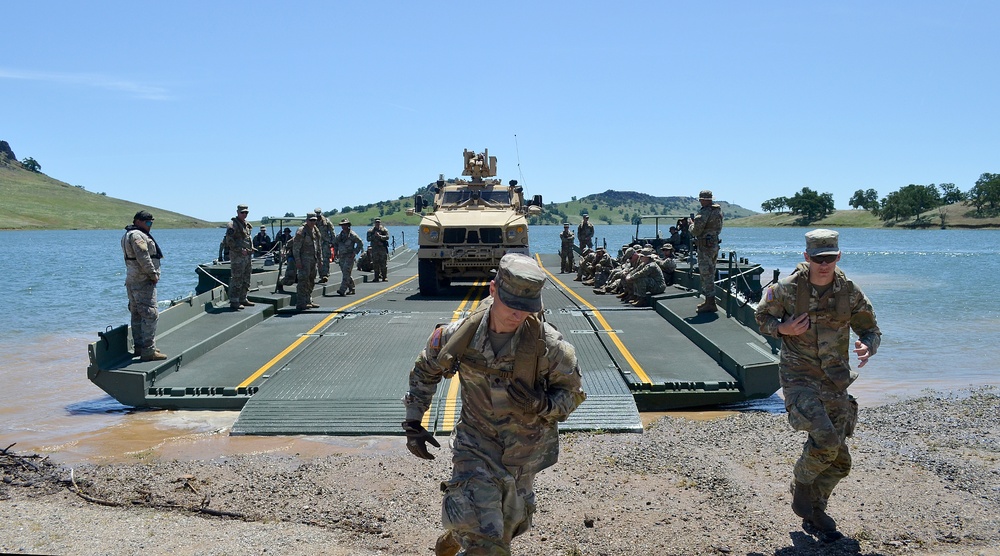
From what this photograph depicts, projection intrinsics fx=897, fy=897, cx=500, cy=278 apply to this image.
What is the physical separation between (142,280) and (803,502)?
23.4 ft

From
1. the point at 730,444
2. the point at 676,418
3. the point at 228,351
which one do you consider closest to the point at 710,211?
the point at 676,418

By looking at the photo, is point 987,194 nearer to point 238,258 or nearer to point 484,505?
point 238,258

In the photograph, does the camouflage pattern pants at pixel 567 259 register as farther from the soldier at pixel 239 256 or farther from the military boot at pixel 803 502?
the military boot at pixel 803 502

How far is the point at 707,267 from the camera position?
1212 cm

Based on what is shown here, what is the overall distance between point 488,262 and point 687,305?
499cm

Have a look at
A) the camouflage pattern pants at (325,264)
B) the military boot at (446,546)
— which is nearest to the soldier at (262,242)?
the camouflage pattern pants at (325,264)

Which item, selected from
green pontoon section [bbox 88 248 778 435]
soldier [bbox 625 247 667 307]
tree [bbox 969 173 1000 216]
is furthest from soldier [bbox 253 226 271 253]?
tree [bbox 969 173 1000 216]

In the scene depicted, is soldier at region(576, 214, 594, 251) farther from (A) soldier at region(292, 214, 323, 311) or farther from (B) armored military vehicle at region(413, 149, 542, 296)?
(A) soldier at region(292, 214, 323, 311)

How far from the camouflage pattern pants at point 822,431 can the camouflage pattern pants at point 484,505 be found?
1.94 m

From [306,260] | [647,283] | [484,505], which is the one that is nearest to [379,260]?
[306,260]

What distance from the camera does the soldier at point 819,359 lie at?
5.21m

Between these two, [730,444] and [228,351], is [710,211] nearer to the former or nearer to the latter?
[730,444]

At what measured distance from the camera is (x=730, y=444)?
7.33 m

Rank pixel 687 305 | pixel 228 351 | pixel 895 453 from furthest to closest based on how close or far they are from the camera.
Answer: pixel 687 305
pixel 228 351
pixel 895 453
